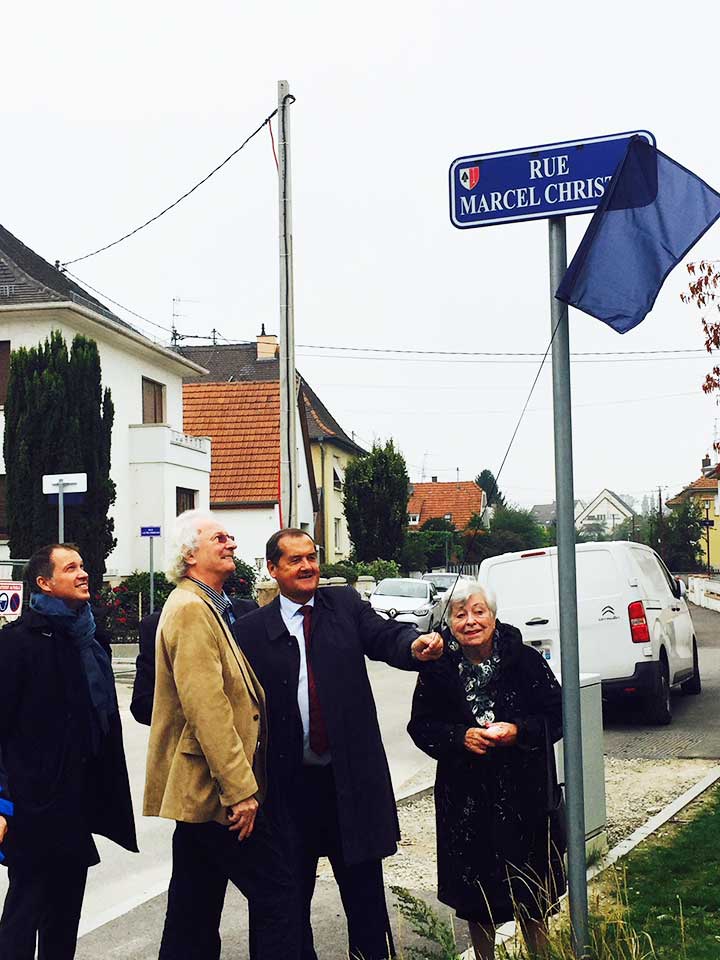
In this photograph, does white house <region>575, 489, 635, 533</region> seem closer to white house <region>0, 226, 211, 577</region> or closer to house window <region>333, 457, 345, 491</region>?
house window <region>333, 457, 345, 491</region>

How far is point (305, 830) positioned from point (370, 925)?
1.35ft

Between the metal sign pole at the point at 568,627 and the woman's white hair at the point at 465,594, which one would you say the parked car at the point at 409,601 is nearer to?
the woman's white hair at the point at 465,594

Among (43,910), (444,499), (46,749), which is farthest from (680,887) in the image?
(444,499)

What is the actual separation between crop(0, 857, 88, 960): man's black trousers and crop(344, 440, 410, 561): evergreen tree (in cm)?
4608

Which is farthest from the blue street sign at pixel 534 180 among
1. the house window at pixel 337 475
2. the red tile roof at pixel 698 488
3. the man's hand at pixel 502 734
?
the red tile roof at pixel 698 488

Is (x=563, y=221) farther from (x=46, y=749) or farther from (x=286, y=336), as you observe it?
(x=286, y=336)

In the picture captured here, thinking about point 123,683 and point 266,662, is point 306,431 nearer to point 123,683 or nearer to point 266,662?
point 123,683

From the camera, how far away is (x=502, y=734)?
180 inches

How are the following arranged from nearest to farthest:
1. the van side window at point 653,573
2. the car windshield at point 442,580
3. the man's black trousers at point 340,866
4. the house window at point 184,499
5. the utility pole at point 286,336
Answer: the man's black trousers at point 340,866
the van side window at point 653,573
the utility pole at point 286,336
the house window at point 184,499
the car windshield at point 442,580

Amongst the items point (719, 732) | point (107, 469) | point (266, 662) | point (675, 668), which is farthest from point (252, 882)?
point (107, 469)

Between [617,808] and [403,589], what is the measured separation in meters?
23.6

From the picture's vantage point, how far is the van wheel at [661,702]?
12.6 metres

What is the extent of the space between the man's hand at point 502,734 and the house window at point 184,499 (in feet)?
102

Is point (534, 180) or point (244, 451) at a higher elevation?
point (244, 451)
